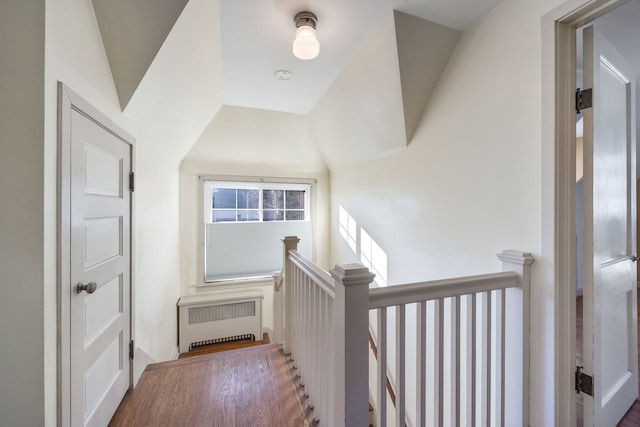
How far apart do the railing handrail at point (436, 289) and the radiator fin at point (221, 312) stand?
2.86m

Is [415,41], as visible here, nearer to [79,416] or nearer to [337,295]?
[337,295]

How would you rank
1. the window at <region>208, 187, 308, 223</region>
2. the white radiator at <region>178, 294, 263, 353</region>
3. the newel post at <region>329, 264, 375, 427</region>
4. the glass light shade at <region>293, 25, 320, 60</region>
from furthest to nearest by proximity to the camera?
the window at <region>208, 187, 308, 223</region> < the white radiator at <region>178, 294, 263, 353</region> < the glass light shade at <region>293, 25, 320, 60</region> < the newel post at <region>329, 264, 375, 427</region>

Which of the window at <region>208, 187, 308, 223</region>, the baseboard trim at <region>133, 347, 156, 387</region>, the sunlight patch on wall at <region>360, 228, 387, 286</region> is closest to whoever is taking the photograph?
the baseboard trim at <region>133, 347, 156, 387</region>

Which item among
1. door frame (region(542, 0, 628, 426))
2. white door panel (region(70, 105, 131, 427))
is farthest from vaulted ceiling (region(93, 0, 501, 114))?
door frame (region(542, 0, 628, 426))

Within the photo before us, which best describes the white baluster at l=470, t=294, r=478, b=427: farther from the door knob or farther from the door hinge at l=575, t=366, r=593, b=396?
the door knob

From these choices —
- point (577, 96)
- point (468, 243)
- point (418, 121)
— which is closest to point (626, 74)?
point (577, 96)

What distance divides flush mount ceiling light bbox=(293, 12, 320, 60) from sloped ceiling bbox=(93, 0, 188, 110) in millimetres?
584

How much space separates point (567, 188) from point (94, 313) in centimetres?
230

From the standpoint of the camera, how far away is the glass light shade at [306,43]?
4.68 ft

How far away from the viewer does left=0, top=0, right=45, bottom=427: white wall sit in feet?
2.98

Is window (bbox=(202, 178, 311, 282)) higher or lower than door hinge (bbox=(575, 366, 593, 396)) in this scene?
higher

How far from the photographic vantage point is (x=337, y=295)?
948 millimetres

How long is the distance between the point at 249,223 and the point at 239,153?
3.19 feet

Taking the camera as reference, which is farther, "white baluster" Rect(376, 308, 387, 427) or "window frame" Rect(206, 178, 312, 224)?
"window frame" Rect(206, 178, 312, 224)
